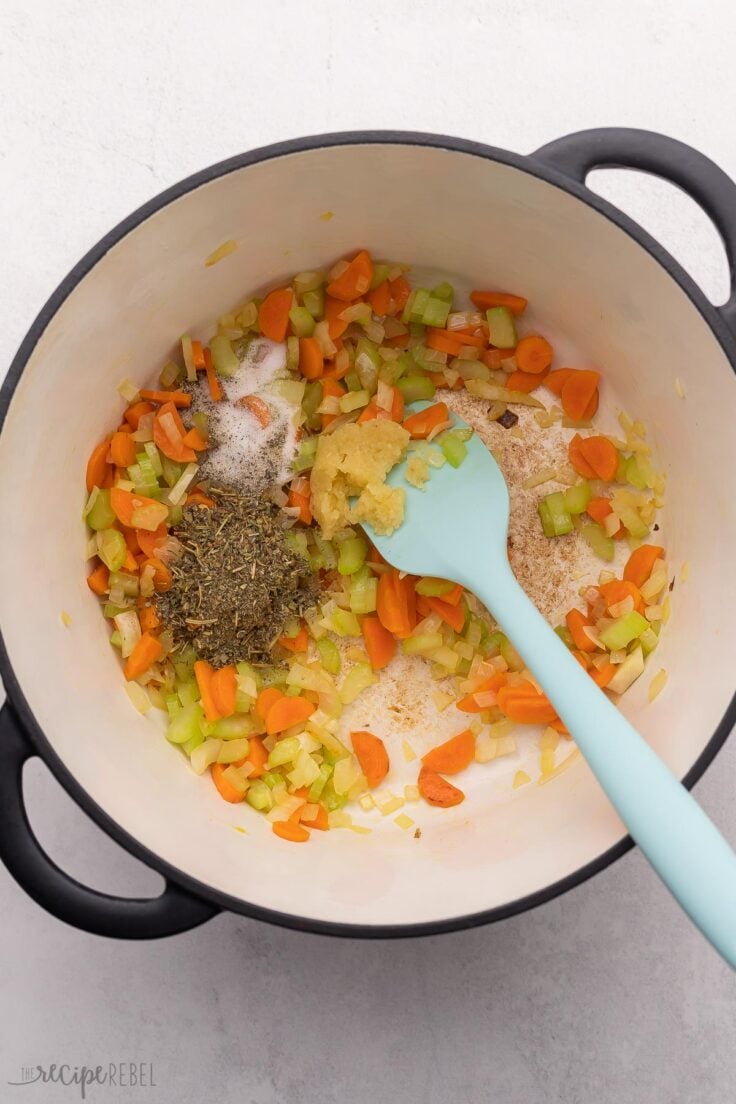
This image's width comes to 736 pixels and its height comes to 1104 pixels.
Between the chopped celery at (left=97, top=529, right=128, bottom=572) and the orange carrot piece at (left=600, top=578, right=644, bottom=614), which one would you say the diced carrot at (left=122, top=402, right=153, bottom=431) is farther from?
the orange carrot piece at (left=600, top=578, right=644, bottom=614)

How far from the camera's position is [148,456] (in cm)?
168

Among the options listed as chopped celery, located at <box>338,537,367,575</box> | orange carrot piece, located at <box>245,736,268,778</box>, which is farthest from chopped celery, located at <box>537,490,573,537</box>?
orange carrot piece, located at <box>245,736,268,778</box>

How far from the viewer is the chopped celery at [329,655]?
69.5 inches

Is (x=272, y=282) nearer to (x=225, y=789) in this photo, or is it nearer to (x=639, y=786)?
(x=225, y=789)

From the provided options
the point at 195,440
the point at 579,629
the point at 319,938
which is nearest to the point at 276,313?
the point at 195,440

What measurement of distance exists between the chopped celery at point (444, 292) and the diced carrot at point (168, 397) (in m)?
0.52

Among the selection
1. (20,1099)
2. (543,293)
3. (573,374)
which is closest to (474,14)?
(543,293)

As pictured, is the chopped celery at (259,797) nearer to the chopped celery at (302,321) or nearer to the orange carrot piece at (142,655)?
the orange carrot piece at (142,655)

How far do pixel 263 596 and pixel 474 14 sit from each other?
1.23 metres

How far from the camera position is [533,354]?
1790 mm

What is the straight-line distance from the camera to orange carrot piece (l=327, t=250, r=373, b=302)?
5.61 feet

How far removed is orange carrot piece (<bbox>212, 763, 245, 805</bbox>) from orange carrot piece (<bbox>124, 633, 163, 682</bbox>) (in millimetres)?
238

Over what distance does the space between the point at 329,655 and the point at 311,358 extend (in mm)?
571

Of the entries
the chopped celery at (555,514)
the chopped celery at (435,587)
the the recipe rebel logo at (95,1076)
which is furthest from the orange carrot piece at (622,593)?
the the recipe rebel logo at (95,1076)
